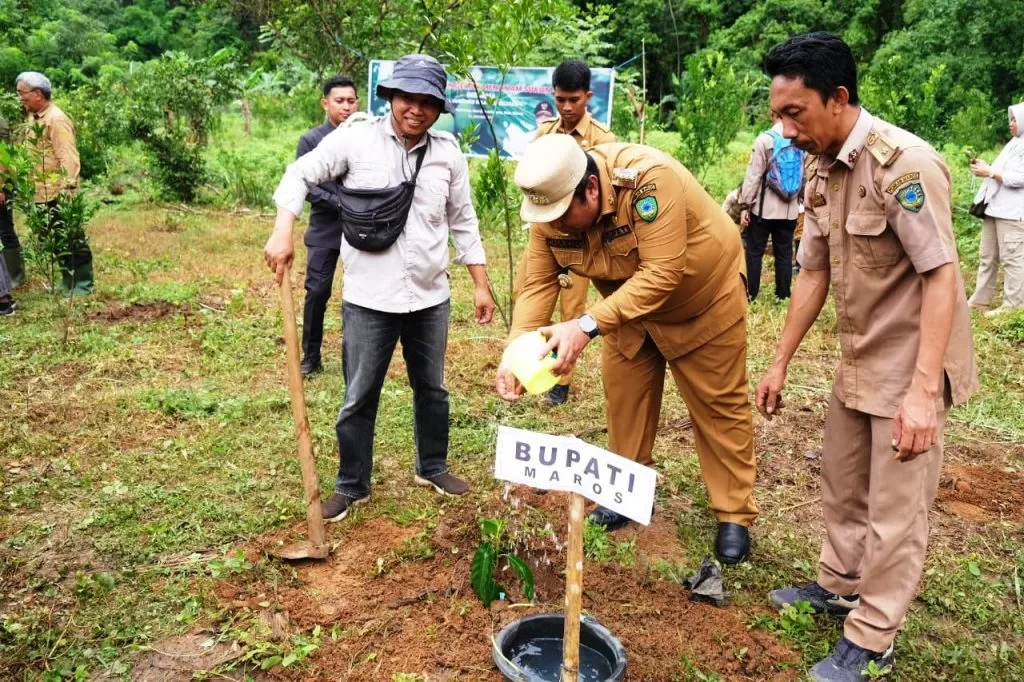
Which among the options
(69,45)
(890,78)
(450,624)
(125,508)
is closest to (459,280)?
(125,508)

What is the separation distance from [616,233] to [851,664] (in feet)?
5.21

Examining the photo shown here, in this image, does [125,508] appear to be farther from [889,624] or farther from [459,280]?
[459,280]

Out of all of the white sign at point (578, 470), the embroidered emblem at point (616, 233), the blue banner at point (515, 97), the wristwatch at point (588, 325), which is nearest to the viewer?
the white sign at point (578, 470)

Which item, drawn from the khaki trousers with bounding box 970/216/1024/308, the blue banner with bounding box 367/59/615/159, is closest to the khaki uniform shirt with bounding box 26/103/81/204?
the blue banner with bounding box 367/59/615/159

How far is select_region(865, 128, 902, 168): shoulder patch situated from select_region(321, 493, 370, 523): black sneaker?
2.55 m

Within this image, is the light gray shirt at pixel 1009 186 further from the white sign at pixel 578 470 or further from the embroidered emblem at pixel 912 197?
the white sign at pixel 578 470

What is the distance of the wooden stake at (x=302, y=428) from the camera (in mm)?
2914

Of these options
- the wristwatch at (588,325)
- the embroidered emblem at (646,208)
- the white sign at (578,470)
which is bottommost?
the white sign at (578,470)

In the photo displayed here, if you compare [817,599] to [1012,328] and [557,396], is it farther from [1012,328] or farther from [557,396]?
[1012,328]

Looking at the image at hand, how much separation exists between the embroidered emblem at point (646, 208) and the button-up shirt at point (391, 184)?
1040mm

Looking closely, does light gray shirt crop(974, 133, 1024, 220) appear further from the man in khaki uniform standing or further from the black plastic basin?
the black plastic basin

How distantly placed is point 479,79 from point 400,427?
6.36 metres

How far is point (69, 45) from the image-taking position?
22922mm

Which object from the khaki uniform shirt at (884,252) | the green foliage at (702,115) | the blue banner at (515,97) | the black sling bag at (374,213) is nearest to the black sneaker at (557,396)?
the black sling bag at (374,213)
